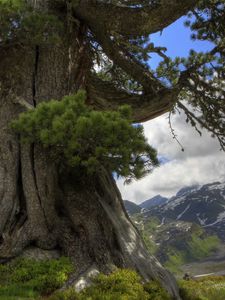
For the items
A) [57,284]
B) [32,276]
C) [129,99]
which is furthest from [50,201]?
[129,99]

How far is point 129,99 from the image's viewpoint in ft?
52.0

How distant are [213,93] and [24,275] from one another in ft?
31.0

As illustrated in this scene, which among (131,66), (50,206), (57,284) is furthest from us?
(131,66)

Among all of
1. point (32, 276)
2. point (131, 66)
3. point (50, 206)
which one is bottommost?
point (32, 276)

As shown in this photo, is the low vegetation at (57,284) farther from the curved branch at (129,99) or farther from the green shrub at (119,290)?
the curved branch at (129,99)

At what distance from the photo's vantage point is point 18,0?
11.7 metres

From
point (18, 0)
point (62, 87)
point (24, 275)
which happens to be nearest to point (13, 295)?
point (24, 275)

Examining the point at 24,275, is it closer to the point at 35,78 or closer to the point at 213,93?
the point at 35,78

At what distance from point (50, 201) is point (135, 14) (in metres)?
6.36

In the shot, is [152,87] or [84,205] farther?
[152,87]

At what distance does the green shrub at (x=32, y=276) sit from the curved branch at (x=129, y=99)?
6785 mm

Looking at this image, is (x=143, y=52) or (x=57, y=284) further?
(x=143, y=52)

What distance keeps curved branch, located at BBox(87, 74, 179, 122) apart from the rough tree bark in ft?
6.58

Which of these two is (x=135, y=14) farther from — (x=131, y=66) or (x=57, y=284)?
(x=57, y=284)
